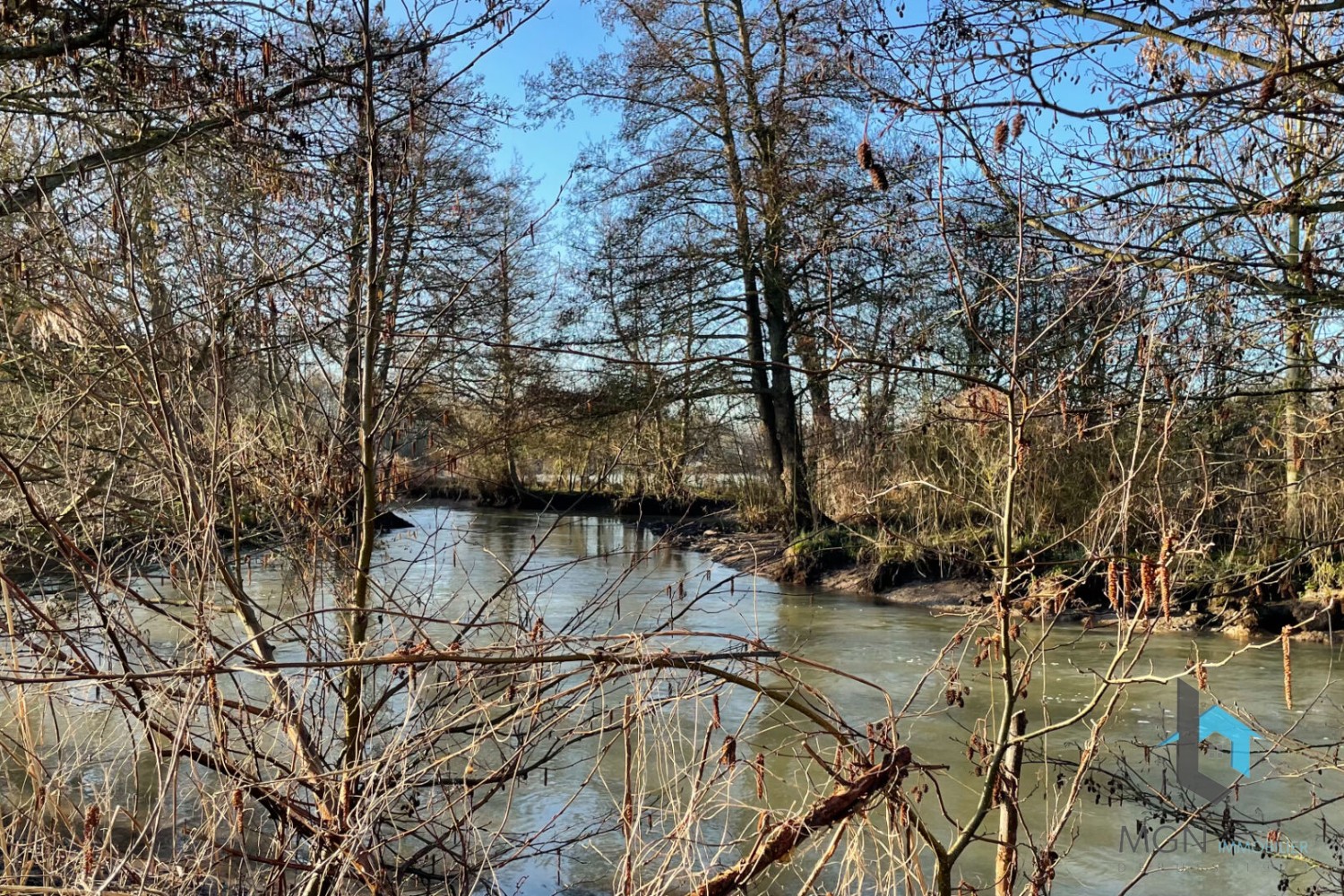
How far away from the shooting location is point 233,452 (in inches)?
132

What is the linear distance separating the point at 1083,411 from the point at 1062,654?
689cm

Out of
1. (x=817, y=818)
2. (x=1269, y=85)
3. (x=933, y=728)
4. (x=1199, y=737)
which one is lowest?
(x=933, y=728)

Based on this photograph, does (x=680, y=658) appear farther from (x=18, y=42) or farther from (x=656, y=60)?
(x=656, y=60)

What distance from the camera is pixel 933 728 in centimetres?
750

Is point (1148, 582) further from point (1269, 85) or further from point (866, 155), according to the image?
point (1269, 85)

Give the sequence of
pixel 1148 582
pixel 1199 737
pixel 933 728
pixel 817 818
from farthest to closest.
A: pixel 933 728 < pixel 1199 737 < pixel 1148 582 < pixel 817 818

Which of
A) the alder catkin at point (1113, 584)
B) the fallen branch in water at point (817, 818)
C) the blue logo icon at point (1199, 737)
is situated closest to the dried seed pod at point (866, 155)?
the alder catkin at point (1113, 584)

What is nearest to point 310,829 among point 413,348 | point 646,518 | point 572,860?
point 413,348

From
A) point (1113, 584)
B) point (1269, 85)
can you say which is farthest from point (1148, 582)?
point (1269, 85)

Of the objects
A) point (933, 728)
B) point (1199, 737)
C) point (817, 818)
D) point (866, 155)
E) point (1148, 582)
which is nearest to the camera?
point (817, 818)

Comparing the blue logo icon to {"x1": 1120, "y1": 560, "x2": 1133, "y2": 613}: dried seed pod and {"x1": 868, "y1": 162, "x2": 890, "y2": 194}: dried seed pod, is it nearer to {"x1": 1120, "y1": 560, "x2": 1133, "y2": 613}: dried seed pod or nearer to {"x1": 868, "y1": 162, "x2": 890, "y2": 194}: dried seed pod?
{"x1": 1120, "y1": 560, "x2": 1133, "y2": 613}: dried seed pod

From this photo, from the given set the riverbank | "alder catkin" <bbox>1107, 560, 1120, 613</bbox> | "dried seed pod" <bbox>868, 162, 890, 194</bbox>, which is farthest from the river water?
"dried seed pod" <bbox>868, 162, 890, 194</bbox>

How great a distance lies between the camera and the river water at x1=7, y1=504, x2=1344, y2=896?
4.18 metres

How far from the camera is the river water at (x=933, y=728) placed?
13.7ft
